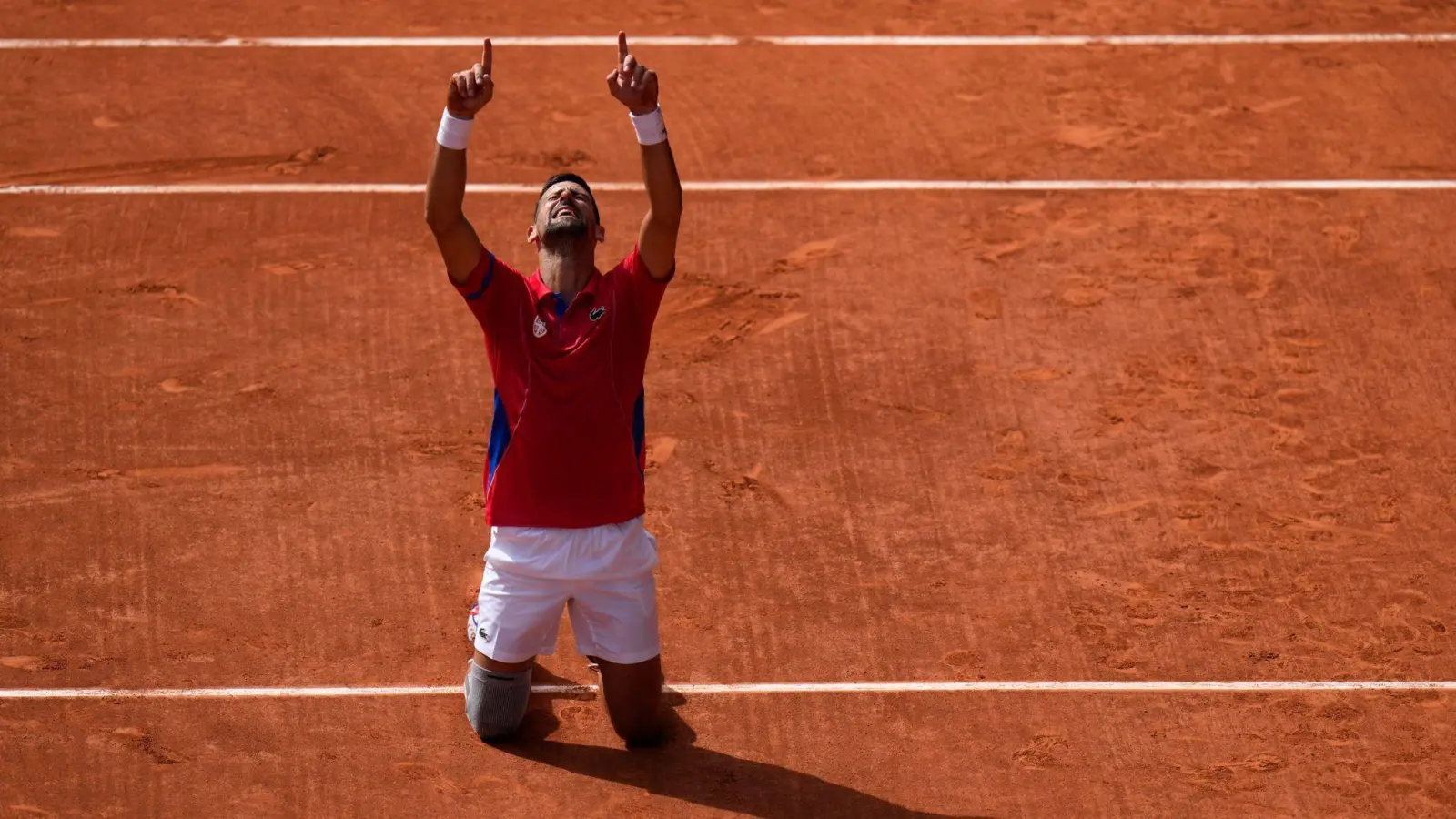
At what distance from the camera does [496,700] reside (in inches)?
318

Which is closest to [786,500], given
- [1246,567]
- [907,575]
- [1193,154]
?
[907,575]

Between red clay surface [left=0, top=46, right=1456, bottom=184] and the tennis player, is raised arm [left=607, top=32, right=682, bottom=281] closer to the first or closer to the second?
the tennis player

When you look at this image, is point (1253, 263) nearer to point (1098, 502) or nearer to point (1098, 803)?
point (1098, 502)

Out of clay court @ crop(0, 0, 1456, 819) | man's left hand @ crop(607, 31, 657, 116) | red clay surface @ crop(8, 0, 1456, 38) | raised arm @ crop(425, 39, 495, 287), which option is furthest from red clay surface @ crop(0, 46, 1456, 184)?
man's left hand @ crop(607, 31, 657, 116)

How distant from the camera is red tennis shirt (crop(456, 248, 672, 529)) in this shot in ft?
24.8

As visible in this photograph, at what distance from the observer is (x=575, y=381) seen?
7.55 meters

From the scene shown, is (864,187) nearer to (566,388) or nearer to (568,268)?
(568,268)

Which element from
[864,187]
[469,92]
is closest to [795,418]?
[864,187]

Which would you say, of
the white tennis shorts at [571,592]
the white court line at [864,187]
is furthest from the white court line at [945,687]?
the white court line at [864,187]

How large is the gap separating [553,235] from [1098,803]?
3.26 meters

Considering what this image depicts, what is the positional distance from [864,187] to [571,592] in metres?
5.31

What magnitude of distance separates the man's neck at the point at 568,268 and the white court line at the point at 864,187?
465cm

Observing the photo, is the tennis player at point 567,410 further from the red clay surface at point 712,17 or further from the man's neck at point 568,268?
the red clay surface at point 712,17

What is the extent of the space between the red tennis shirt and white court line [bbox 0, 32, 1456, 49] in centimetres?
659
